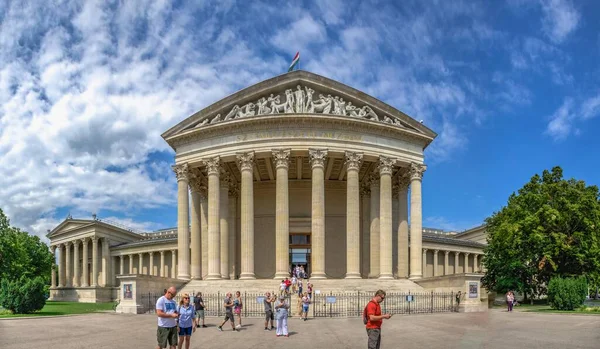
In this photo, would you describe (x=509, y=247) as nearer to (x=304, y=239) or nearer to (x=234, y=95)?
(x=304, y=239)

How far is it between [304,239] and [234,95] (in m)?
17.7

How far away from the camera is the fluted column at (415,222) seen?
147ft

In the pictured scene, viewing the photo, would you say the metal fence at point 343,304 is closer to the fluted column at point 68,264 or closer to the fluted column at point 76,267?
the fluted column at point 76,267

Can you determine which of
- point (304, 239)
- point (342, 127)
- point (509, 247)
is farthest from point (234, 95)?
point (509, 247)

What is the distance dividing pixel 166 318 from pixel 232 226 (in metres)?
38.3

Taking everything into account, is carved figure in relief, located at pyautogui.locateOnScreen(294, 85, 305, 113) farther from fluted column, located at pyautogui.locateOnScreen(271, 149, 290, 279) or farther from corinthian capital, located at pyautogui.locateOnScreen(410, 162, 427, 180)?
corinthian capital, located at pyautogui.locateOnScreen(410, 162, 427, 180)

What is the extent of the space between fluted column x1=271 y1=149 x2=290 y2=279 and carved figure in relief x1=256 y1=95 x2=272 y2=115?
353cm

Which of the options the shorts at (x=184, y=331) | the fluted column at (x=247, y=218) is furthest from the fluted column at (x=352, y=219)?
the shorts at (x=184, y=331)

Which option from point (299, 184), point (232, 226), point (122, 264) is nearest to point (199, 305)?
point (232, 226)

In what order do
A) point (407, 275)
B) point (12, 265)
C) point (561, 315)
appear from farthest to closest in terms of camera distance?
point (12, 265) < point (407, 275) < point (561, 315)

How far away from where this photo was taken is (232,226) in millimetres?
51031

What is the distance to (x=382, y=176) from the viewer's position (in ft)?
144

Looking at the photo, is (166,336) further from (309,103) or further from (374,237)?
(374,237)

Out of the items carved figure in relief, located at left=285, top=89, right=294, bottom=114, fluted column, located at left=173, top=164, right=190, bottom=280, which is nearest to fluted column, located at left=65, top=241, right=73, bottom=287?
fluted column, located at left=173, top=164, right=190, bottom=280
